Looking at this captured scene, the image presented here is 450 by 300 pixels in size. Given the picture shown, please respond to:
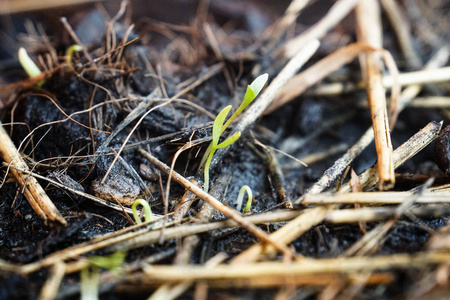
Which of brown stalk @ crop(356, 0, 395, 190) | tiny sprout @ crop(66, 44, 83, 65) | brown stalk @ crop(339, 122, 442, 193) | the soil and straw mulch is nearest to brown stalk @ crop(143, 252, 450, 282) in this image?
the soil and straw mulch

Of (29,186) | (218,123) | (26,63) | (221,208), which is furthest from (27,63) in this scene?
(221,208)

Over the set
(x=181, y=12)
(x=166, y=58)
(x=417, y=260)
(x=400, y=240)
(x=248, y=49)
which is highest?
(x=181, y=12)

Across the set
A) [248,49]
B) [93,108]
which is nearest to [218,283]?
[93,108]

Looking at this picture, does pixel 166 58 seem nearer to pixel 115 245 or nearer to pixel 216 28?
pixel 216 28

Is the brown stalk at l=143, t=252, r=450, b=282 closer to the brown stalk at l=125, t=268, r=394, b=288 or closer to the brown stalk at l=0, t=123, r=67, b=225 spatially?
the brown stalk at l=125, t=268, r=394, b=288

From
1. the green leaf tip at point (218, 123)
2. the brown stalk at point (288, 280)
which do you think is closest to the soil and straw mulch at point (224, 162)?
the brown stalk at point (288, 280)

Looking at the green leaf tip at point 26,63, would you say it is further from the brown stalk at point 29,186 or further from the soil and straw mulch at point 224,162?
the brown stalk at point 29,186
